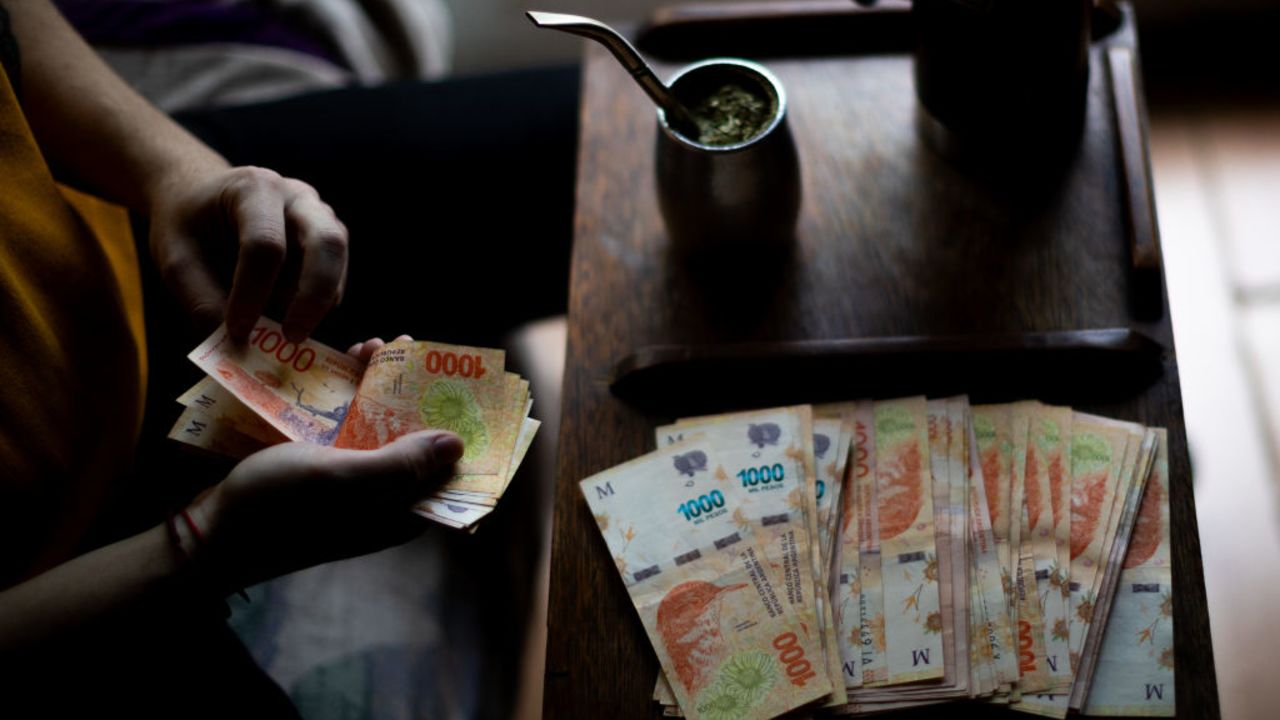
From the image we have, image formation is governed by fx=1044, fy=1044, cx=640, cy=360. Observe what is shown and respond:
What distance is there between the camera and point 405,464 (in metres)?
0.75

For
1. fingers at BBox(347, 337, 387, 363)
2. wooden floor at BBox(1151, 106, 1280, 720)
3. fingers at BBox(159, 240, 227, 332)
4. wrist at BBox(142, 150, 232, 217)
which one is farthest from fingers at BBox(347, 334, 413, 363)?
wooden floor at BBox(1151, 106, 1280, 720)

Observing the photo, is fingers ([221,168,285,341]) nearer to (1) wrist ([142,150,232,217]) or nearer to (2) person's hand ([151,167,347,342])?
(2) person's hand ([151,167,347,342])

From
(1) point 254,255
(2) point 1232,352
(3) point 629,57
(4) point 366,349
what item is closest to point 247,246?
(1) point 254,255

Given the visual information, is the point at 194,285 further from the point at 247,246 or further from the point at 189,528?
the point at 189,528

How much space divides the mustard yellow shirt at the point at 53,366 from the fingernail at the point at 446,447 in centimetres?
35

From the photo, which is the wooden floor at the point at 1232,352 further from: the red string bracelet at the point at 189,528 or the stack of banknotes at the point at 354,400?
the red string bracelet at the point at 189,528

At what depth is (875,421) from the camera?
90 cm

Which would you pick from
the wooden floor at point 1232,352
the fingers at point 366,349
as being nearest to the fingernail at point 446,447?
the fingers at point 366,349

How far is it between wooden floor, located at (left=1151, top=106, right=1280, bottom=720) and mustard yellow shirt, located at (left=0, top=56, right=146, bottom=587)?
1359mm

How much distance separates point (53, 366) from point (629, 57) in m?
0.54

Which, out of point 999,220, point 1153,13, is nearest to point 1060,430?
point 999,220

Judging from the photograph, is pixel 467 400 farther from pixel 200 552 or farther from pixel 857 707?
pixel 857 707

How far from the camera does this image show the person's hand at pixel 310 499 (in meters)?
0.75

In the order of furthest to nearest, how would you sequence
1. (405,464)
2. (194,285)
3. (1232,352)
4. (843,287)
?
(1232,352) → (843,287) → (194,285) → (405,464)
